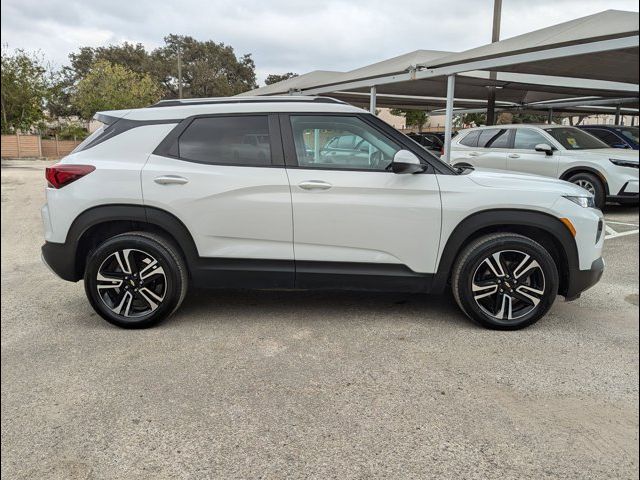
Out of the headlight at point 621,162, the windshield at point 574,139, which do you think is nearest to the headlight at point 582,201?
the headlight at point 621,162

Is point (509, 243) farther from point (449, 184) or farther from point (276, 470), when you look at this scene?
point (276, 470)

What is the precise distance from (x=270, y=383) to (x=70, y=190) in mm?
2132

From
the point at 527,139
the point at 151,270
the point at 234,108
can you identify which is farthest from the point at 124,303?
the point at 527,139

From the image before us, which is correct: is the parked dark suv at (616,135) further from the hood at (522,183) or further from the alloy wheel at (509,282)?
the alloy wheel at (509,282)

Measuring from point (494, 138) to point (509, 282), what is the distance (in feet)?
24.0

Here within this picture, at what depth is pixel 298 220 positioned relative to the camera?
144 inches

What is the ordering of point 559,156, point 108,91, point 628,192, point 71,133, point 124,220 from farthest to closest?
point 71,133, point 108,91, point 559,156, point 628,192, point 124,220

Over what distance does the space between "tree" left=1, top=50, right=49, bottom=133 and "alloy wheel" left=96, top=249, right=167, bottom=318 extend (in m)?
29.9

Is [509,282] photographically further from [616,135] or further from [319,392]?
[616,135]

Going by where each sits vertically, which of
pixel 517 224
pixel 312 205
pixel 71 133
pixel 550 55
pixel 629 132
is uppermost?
pixel 550 55

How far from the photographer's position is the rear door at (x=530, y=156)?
9.29 m

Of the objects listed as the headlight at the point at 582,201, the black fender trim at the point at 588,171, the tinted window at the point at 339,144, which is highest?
the tinted window at the point at 339,144

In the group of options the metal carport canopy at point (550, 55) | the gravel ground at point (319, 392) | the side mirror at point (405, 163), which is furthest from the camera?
the metal carport canopy at point (550, 55)

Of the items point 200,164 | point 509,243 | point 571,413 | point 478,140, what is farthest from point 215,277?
point 478,140
